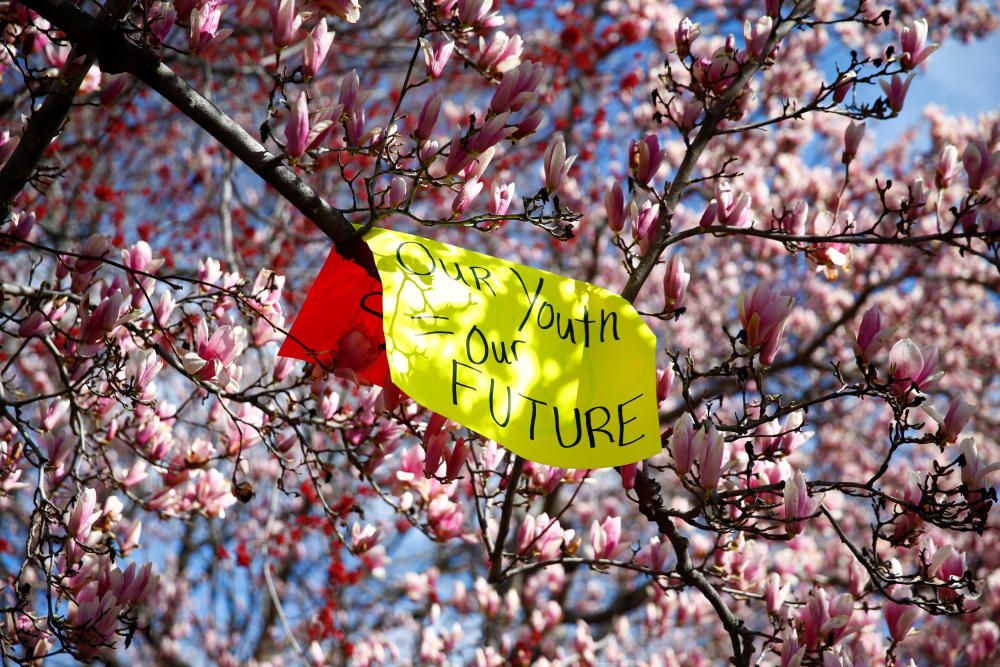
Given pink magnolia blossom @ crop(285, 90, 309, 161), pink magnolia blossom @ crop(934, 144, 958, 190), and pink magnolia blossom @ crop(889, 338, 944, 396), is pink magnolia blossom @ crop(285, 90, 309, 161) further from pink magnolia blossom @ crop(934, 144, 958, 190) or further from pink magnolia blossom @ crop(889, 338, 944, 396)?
pink magnolia blossom @ crop(934, 144, 958, 190)

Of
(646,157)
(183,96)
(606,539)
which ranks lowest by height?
(606,539)

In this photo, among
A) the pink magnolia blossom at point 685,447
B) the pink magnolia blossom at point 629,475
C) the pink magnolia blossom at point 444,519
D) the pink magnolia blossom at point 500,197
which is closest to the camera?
the pink magnolia blossom at point 685,447

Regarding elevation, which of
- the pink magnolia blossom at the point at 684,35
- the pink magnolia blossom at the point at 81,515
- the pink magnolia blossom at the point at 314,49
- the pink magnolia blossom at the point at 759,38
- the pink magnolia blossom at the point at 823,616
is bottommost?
the pink magnolia blossom at the point at 823,616

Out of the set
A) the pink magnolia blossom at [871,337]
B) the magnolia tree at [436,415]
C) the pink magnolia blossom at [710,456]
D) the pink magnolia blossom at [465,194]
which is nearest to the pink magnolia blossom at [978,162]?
the magnolia tree at [436,415]

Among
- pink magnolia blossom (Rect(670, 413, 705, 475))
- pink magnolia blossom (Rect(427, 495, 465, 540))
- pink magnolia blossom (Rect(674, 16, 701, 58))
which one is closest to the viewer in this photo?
pink magnolia blossom (Rect(670, 413, 705, 475))

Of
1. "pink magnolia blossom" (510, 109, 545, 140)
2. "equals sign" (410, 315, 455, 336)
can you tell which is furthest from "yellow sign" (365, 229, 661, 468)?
"pink magnolia blossom" (510, 109, 545, 140)

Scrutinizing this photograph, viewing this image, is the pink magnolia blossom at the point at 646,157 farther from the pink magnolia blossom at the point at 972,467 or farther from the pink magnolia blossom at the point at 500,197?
the pink magnolia blossom at the point at 972,467

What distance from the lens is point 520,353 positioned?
5.64ft

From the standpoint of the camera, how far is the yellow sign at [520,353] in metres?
1.60

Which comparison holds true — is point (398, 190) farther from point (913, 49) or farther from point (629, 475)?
point (913, 49)

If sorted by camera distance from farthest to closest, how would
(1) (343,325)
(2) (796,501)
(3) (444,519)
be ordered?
(3) (444,519)
(1) (343,325)
(2) (796,501)

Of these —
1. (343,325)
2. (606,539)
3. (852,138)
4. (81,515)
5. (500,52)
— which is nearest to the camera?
(343,325)

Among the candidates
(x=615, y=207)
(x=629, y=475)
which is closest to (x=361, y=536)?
(x=629, y=475)

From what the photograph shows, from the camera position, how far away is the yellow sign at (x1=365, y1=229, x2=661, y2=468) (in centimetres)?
160
